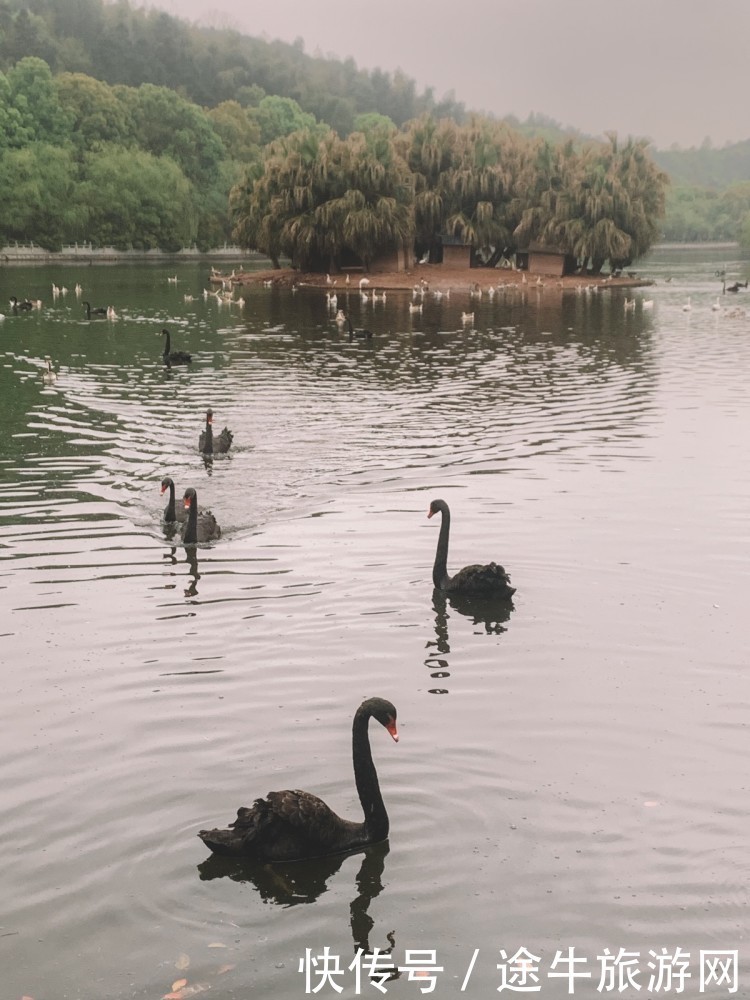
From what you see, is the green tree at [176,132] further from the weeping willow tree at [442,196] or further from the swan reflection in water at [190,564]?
the swan reflection in water at [190,564]

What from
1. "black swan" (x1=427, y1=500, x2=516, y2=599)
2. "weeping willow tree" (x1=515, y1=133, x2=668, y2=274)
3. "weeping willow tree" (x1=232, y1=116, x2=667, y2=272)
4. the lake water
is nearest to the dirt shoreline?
"weeping willow tree" (x1=232, y1=116, x2=667, y2=272)

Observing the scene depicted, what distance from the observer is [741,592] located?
1284cm

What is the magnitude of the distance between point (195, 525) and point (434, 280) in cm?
5807

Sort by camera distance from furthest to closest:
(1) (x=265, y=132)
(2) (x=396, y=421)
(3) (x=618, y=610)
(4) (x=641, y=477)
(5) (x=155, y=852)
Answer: (1) (x=265, y=132) → (2) (x=396, y=421) → (4) (x=641, y=477) → (3) (x=618, y=610) → (5) (x=155, y=852)

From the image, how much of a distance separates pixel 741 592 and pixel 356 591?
13.9ft

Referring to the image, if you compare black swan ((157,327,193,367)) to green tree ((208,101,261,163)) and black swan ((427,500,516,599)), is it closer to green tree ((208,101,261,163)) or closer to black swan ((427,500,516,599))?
black swan ((427,500,516,599))

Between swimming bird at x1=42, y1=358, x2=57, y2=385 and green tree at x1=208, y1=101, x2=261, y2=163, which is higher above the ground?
green tree at x1=208, y1=101, x2=261, y2=163

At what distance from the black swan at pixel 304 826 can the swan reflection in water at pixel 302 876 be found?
0.06m

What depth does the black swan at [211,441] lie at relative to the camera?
782 inches

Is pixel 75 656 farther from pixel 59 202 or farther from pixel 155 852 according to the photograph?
pixel 59 202

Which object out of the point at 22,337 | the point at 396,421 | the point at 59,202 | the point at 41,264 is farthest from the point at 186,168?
the point at 396,421

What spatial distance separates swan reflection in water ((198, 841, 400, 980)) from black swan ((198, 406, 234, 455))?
12.8 meters

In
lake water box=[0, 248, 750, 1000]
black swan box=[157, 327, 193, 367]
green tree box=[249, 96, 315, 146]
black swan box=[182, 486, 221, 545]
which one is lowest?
lake water box=[0, 248, 750, 1000]

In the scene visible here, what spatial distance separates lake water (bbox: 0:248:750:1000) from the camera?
6785 millimetres
